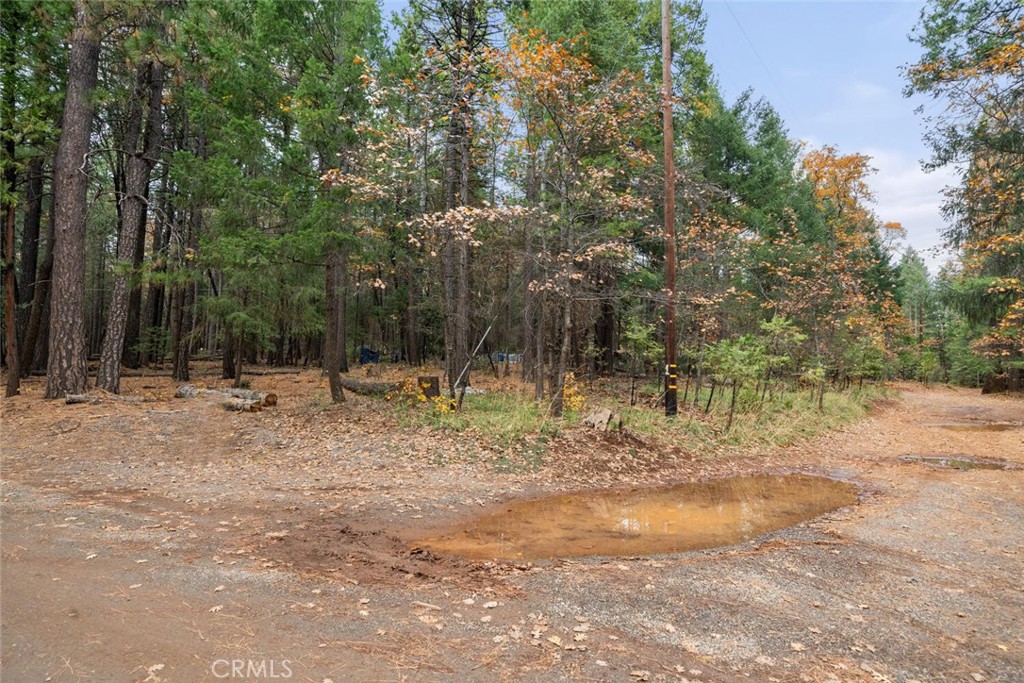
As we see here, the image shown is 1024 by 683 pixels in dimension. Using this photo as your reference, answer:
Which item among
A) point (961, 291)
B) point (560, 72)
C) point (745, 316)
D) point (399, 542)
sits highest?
point (560, 72)

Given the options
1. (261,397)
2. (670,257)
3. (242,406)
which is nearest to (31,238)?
(261,397)

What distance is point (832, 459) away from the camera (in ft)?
33.2

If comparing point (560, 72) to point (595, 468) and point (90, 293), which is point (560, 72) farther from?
point (90, 293)

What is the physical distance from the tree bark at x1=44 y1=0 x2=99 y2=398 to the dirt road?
437cm

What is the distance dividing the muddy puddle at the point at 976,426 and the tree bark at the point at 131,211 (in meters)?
21.4

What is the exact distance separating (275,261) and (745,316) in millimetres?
14206

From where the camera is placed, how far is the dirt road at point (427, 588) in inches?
114

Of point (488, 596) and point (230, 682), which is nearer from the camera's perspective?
point (230, 682)

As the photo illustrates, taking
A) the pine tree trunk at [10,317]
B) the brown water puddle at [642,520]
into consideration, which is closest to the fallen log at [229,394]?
the pine tree trunk at [10,317]

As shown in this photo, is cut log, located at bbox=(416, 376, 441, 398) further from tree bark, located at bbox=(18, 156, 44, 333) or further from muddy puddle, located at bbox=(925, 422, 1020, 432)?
tree bark, located at bbox=(18, 156, 44, 333)

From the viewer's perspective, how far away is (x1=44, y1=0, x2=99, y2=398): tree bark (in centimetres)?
1114

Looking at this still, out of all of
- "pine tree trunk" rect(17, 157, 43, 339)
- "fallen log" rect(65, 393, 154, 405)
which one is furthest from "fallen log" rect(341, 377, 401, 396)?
"pine tree trunk" rect(17, 157, 43, 339)

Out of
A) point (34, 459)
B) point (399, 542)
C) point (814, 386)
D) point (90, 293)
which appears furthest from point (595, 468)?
point (90, 293)

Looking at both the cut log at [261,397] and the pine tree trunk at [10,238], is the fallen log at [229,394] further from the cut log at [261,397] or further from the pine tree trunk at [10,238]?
the pine tree trunk at [10,238]
